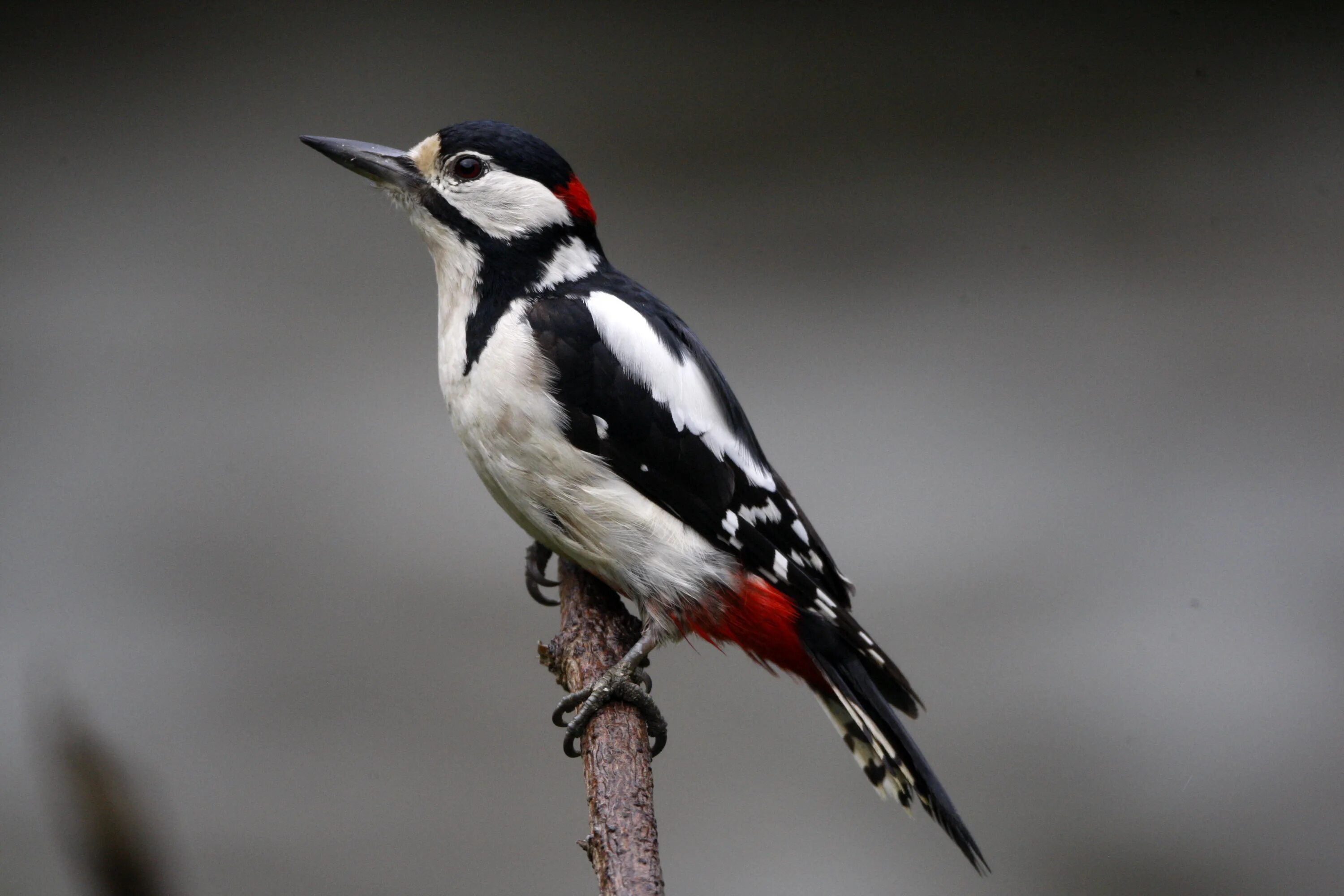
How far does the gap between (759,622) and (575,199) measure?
0.80 meters

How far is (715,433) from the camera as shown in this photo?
188 centimetres

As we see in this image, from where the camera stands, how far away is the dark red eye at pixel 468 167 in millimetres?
1869

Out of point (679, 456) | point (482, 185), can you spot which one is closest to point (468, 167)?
point (482, 185)

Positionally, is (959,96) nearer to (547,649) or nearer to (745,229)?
(745,229)

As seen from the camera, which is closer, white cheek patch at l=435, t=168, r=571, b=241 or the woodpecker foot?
the woodpecker foot

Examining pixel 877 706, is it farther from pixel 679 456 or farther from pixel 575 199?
pixel 575 199

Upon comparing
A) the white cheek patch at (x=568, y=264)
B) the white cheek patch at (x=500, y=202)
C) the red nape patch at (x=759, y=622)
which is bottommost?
the red nape patch at (x=759, y=622)

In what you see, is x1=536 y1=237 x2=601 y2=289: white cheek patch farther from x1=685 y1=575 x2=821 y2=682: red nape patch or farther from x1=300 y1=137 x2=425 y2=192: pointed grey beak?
x1=685 y1=575 x2=821 y2=682: red nape patch

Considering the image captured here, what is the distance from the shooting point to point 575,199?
1.92 m

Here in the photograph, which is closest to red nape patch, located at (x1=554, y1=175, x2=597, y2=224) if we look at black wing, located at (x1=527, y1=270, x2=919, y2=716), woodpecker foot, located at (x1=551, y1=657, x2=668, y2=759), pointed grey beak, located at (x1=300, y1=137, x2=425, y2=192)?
black wing, located at (x1=527, y1=270, x2=919, y2=716)

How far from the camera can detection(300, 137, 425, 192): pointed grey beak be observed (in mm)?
1889

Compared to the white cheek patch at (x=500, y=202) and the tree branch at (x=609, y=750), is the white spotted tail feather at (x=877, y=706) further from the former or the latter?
the white cheek patch at (x=500, y=202)

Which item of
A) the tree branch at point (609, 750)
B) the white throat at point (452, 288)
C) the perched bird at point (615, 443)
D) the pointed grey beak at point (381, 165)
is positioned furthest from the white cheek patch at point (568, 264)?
the tree branch at point (609, 750)

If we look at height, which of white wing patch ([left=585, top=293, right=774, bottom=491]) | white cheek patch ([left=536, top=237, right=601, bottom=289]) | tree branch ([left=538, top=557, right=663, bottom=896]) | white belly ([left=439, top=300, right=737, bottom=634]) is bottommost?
tree branch ([left=538, top=557, right=663, bottom=896])
